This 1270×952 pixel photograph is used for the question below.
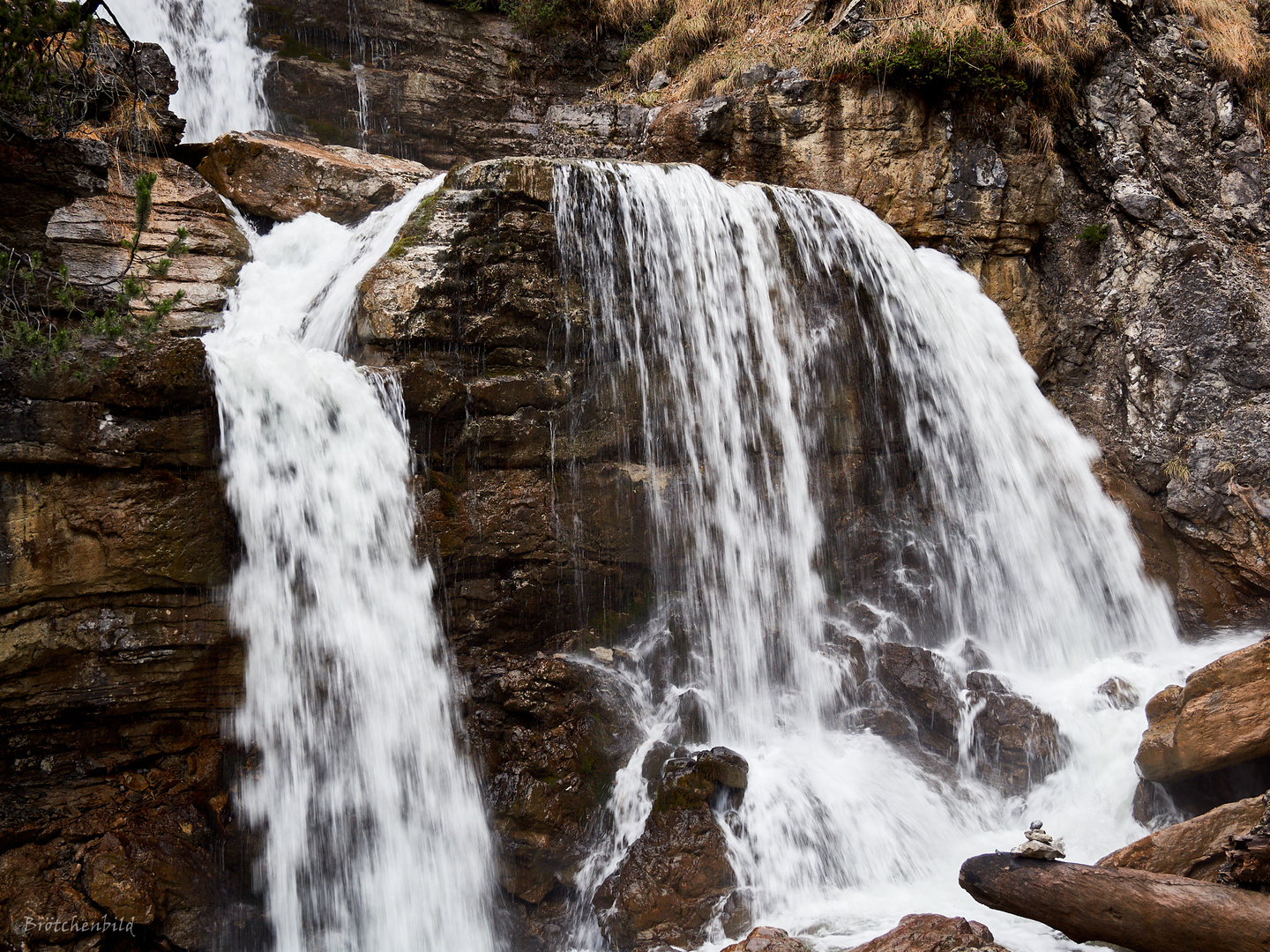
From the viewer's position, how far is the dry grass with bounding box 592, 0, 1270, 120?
32.0ft

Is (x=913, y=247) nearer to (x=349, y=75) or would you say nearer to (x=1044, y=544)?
(x=1044, y=544)

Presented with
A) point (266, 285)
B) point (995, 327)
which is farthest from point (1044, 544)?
point (266, 285)

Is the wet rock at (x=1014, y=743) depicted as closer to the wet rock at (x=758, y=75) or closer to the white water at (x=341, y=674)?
the white water at (x=341, y=674)

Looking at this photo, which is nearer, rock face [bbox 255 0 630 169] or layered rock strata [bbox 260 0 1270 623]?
layered rock strata [bbox 260 0 1270 623]

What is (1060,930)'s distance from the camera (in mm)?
4328

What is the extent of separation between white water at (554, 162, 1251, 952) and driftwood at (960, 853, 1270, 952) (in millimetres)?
1186

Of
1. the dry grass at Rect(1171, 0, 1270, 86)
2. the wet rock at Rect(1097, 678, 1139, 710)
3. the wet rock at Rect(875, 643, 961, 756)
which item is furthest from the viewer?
the dry grass at Rect(1171, 0, 1270, 86)

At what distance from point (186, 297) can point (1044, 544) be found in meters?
8.62

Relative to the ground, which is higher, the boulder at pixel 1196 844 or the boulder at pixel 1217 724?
the boulder at pixel 1217 724

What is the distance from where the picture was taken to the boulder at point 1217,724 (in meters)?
5.07

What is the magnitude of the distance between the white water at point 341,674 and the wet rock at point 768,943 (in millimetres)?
1816

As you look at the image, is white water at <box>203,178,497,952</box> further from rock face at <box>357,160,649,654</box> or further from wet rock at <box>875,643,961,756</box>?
wet rock at <box>875,643,961,756</box>

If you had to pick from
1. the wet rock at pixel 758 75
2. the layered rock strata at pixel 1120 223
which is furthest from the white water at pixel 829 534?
the wet rock at pixel 758 75

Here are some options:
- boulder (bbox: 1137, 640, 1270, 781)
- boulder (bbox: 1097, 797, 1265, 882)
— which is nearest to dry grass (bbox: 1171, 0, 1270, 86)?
boulder (bbox: 1137, 640, 1270, 781)
